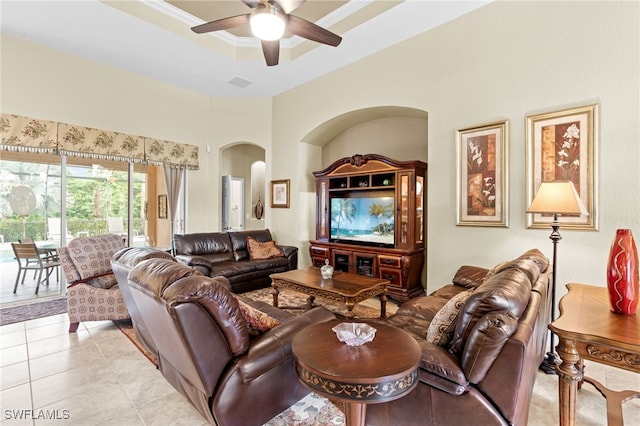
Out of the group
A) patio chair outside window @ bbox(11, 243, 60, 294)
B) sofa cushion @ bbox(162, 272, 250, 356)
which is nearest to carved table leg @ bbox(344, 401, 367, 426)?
sofa cushion @ bbox(162, 272, 250, 356)

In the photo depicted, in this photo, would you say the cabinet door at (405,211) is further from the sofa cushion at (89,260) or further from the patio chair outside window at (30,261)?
the patio chair outside window at (30,261)

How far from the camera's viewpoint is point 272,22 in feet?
8.66

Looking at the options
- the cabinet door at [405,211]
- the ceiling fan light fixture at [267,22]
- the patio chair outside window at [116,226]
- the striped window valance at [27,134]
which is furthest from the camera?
the patio chair outside window at [116,226]

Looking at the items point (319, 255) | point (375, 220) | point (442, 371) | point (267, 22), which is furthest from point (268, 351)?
point (319, 255)

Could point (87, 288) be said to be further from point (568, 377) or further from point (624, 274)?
point (624, 274)

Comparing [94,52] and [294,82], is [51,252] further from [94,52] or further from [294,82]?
[294,82]

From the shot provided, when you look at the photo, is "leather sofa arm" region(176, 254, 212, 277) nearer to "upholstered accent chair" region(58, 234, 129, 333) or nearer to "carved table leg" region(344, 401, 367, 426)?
"upholstered accent chair" region(58, 234, 129, 333)

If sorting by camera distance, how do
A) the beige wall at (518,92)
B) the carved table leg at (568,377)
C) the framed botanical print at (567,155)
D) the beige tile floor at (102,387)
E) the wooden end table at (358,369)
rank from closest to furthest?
the wooden end table at (358,369), the carved table leg at (568,377), the beige tile floor at (102,387), the beige wall at (518,92), the framed botanical print at (567,155)

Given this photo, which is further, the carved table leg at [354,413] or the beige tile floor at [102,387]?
the beige tile floor at [102,387]

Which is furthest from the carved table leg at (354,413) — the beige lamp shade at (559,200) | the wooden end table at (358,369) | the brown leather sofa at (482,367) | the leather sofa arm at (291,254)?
the leather sofa arm at (291,254)

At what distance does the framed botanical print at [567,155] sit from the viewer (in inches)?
112

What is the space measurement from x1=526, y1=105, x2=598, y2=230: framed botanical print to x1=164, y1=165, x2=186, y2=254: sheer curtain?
581 centimetres

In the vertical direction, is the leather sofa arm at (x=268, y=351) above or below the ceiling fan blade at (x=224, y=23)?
below

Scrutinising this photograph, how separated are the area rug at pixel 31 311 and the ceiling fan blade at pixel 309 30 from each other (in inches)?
175
